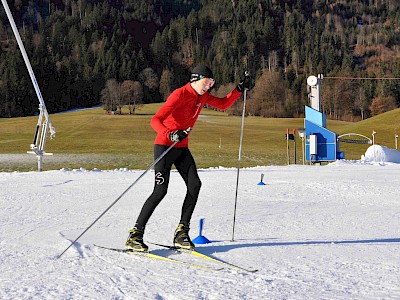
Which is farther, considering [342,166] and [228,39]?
[228,39]

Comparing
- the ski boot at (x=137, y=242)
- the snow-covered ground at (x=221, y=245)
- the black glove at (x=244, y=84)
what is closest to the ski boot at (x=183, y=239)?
the snow-covered ground at (x=221, y=245)

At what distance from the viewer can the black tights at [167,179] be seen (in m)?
4.62

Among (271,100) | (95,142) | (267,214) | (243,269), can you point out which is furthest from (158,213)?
(271,100)

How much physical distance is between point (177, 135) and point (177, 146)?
0.83 ft

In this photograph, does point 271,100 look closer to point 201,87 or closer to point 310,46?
point 310,46

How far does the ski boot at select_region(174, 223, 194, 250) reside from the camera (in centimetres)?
458

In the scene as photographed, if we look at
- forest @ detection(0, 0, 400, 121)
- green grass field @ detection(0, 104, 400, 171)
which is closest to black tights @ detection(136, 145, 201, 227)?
green grass field @ detection(0, 104, 400, 171)

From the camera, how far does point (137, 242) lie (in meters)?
4.50

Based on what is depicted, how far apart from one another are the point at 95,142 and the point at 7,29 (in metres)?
142

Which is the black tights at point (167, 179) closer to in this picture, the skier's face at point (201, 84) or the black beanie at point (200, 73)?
the skier's face at point (201, 84)

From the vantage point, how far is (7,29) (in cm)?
16712

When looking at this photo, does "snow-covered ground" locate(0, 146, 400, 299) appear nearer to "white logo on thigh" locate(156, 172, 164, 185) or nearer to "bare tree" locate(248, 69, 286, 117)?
"white logo on thigh" locate(156, 172, 164, 185)

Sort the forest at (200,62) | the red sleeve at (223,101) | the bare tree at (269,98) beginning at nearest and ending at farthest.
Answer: the red sleeve at (223,101), the bare tree at (269,98), the forest at (200,62)

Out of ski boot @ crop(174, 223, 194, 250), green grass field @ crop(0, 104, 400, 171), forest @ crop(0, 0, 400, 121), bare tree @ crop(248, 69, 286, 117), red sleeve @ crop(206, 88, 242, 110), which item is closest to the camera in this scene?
ski boot @ crop(174, 223, 194, 250)
